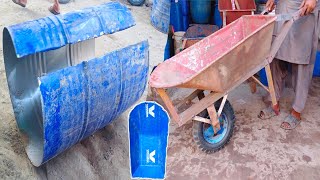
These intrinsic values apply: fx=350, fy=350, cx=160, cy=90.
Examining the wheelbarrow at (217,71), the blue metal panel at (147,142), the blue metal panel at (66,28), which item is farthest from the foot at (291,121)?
the blue metal panel at (147,142)

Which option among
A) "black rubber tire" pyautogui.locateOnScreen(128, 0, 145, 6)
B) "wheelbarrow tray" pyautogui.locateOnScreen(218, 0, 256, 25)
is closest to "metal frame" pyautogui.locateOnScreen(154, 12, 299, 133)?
"wheelbarrow tray" pyautogui.locateOnScreen(218, 0, 256, 25)

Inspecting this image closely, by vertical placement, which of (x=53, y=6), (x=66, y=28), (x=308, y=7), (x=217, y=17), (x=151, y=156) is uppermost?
(x=66, y=28)

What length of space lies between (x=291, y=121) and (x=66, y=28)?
A: 2869mm

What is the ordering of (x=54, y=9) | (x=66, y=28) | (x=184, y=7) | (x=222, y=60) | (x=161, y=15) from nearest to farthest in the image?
1. (x=66, y=28)
2. (x=222, y=60)
3. (x=54, y=9)
4. (x=184, y=7)
5. (x=161, y=15)

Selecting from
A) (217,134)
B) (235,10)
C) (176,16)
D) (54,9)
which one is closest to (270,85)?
(217,134)

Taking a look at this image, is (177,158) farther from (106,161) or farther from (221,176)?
(106,161)

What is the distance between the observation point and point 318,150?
3.83 meters

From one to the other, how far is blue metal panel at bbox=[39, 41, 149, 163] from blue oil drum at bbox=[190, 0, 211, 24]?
3.43m

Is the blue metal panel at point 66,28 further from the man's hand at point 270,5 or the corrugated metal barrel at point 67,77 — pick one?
the man's hand at point 270,5

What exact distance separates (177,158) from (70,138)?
1436 mm

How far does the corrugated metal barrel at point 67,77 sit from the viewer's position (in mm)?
2406

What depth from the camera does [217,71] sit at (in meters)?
3.22

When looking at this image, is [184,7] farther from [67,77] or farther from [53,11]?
[67,77]

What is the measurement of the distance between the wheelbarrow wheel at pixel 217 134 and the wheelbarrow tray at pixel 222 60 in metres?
0.37
